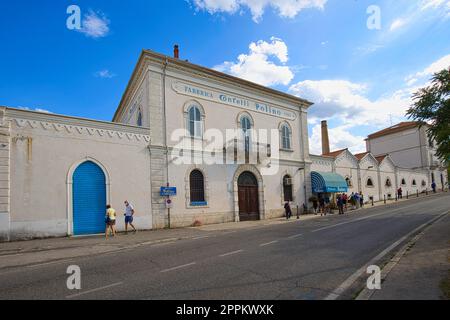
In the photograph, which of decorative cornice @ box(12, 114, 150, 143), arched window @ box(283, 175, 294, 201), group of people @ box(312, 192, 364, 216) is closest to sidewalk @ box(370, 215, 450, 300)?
decorative cornice @ box(12, 114, 150, 143)

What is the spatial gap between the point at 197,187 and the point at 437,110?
12970mm

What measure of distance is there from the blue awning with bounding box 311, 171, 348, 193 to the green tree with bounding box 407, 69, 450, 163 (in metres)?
13.2

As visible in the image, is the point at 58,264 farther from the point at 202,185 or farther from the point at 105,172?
the point at 202,185

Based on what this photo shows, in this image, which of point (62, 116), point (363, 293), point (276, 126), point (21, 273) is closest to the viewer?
point (363, 293)

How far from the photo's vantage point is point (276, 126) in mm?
24297

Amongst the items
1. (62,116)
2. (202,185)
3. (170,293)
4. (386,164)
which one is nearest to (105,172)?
(62,116)

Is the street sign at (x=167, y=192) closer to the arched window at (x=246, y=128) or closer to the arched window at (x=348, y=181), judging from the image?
the arched window at (x=246, y=128)

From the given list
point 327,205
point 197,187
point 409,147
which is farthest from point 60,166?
point 409,147

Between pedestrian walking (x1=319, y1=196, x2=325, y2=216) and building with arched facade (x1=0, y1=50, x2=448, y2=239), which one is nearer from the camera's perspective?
building with arched facade (x1=0, y1=50, x2=448, y2=239)

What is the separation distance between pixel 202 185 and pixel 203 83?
6.91 metres

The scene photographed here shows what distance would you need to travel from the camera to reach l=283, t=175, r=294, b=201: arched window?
949 inches

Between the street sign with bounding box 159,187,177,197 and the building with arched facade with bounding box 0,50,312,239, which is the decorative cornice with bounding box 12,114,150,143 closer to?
the building with arched facade with bounding box 0,50,312,239

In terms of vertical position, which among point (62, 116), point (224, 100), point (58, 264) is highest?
point (224, 100)
